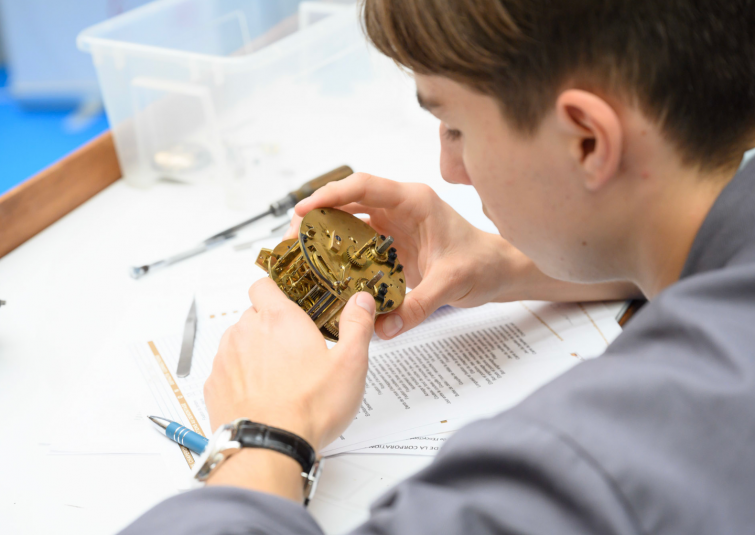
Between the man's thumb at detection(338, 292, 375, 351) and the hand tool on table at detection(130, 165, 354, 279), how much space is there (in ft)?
1.56

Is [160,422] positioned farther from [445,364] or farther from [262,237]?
[262,237]

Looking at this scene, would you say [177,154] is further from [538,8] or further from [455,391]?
[538,8]

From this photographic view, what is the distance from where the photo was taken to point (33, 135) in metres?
2.28

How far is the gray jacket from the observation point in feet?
1.39

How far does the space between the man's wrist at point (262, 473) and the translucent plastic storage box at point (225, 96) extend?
89 cm

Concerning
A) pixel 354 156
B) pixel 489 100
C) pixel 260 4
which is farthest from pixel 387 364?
pixel 260 4

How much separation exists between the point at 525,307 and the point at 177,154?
0.91m

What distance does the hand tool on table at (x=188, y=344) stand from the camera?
92cm

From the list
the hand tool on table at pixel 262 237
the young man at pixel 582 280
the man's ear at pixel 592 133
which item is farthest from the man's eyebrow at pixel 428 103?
the hand tool on table at pixel 262 237

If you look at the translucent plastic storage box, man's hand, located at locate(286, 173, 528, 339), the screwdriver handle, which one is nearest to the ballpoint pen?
man's hand, located at locate(286, 173, 528, 339)

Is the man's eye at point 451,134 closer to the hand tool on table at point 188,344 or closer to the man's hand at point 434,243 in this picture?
the man's hand at point 434,243

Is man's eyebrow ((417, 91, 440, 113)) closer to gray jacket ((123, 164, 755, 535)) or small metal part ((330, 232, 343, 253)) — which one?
small metal part ((330, 232, 343, 253))

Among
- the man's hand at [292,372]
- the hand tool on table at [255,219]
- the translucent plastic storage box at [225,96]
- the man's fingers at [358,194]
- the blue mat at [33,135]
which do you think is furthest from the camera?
the blue mat at [33,135]

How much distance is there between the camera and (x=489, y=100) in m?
0.65
